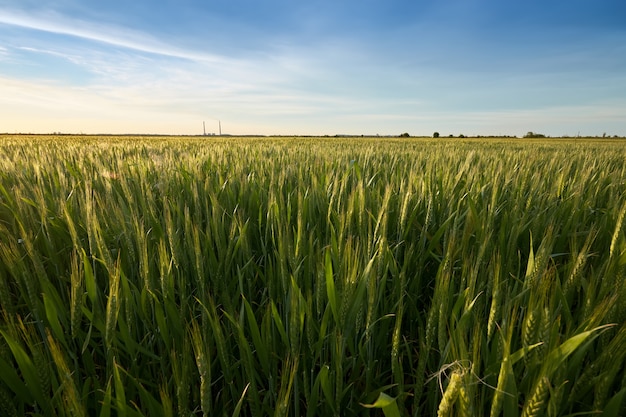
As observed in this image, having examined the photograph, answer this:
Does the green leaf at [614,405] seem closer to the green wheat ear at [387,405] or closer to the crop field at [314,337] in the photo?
the crop field at [314,337]

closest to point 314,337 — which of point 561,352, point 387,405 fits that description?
point 387,405

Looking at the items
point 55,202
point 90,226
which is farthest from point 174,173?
point 90,226

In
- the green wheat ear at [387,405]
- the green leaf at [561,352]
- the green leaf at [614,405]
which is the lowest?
the green leaf at [614,405]

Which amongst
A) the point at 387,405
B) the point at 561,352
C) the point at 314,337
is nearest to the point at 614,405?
the point at 561,352

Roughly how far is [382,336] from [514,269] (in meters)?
0.59

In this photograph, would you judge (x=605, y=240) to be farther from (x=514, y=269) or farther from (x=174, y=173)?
(x=174, y=173)

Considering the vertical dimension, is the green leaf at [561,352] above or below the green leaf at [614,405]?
above

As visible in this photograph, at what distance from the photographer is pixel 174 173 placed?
206 centimetres

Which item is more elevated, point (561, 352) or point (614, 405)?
point (561, 352)

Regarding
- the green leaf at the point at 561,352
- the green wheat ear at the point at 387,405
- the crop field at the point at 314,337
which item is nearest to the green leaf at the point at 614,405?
the crop field at the point at 314,337

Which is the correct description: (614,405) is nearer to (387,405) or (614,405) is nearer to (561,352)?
(561,352)

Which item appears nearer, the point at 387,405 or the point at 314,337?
the point at 387,405

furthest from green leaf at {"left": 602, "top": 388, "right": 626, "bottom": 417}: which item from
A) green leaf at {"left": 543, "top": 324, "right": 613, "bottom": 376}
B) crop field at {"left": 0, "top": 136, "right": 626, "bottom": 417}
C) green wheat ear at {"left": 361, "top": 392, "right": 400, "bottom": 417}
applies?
green wheat ear at {"left": 361, "top": 392, "right": 400, "bottom": 417}

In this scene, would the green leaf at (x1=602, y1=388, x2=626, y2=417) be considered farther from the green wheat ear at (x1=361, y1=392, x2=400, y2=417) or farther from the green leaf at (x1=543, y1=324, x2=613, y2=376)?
the green wheat ear at (x1=361, y1=392, x2=400, y2=417)
